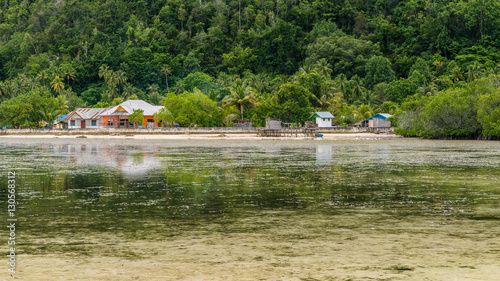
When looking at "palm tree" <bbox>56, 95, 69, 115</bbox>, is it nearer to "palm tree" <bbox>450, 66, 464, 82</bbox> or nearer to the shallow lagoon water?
"palm tree" <bbox>450, 66, 464, 82</bbox>

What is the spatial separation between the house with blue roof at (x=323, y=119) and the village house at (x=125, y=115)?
3227cm

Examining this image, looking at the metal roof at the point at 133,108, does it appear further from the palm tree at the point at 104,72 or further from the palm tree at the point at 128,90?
the palm tree at the point at 104,72

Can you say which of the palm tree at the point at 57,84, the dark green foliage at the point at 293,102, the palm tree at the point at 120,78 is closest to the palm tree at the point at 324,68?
the dark green foliage at the point at 293,102

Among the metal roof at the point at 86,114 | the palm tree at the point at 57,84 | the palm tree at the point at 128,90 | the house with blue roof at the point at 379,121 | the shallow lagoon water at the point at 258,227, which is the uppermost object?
the palm tree at the point at 57,84

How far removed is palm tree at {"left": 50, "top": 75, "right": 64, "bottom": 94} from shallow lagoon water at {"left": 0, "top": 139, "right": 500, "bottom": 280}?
130142mm

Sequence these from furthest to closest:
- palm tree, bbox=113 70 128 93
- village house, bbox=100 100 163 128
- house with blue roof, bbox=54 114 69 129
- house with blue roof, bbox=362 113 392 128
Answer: palm tree, bbox=113 70 128 93 < house with blue roof, bbox=54 114 69 129 < village house, bbox=100 100 163 128 < house with blue roof, bbox=362 113 392 128

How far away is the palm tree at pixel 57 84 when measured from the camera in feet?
490

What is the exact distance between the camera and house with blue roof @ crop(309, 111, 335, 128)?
9875 centimetres

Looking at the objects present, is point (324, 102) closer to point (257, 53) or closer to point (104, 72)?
point (257, 53)

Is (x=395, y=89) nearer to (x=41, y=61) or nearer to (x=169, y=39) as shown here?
(x=169, y=39)

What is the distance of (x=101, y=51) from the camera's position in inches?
6767

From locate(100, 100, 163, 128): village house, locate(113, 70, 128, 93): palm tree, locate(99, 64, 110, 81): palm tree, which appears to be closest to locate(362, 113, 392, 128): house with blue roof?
locate(100, 100, 163, 128): village house

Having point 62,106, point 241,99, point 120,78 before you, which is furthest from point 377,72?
point 62,106

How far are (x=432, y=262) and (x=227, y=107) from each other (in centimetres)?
9070
